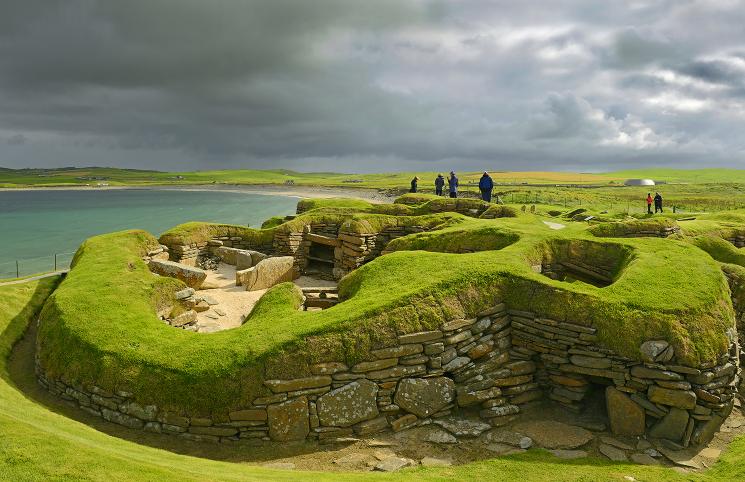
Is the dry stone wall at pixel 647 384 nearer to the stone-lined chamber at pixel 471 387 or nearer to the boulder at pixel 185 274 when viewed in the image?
the stone-lined chamber at pixel 471 387

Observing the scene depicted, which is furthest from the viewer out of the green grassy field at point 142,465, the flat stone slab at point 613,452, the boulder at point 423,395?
the boulder at point 423,395

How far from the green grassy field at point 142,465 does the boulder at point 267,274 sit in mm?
8757

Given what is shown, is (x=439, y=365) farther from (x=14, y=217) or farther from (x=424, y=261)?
(x=14, y=217)

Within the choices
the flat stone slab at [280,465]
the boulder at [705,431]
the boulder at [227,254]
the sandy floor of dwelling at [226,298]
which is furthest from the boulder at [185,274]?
the boulder at [705,431]

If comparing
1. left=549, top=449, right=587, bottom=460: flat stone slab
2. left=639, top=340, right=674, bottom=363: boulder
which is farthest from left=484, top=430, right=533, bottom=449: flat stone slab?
left=639, top=340, right=674, bottom=363: boulder

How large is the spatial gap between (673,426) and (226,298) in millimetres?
14085

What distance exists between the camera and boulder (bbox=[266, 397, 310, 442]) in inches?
353

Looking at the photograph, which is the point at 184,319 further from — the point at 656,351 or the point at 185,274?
the point at 656,351

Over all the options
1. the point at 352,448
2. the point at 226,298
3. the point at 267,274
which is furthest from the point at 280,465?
the point at 267,274

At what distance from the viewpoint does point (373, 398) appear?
9.39 meters

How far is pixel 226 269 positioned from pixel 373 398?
14.3 meters

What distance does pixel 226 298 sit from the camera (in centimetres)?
1727

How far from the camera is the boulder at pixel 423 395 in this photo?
9547 mm

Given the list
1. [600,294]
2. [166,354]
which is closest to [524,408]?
[600,294]
